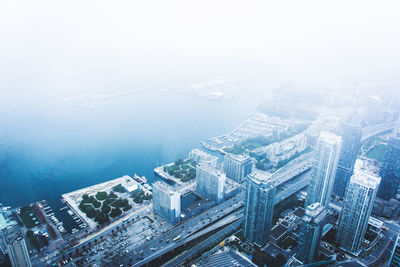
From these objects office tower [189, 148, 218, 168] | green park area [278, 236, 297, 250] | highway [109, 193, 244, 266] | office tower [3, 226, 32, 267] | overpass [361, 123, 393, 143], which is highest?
overpass [361, 123, 393, 143]

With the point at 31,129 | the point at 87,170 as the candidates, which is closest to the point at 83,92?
the point at 31,129

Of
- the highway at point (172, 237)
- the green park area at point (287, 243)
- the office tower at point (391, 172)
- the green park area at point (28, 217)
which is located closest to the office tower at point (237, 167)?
the highway at point (172, 237)

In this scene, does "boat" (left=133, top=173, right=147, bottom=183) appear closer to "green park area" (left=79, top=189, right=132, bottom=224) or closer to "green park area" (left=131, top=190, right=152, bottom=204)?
"green park area" (left=131, top=190, right=152, bottom=204)

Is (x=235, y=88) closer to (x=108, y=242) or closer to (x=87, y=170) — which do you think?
(x=87, y=170)

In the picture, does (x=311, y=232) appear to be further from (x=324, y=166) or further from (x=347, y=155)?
(x=347, y=155)

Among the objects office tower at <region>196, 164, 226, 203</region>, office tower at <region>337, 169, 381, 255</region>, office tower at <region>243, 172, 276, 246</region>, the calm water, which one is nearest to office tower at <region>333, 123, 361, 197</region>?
office tower at <region>337, 169, 381, 255</region>

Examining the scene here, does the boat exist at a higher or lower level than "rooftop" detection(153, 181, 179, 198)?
lower

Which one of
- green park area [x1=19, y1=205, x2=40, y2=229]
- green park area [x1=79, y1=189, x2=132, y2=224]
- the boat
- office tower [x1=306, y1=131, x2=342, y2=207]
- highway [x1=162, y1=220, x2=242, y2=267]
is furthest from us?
the boat
